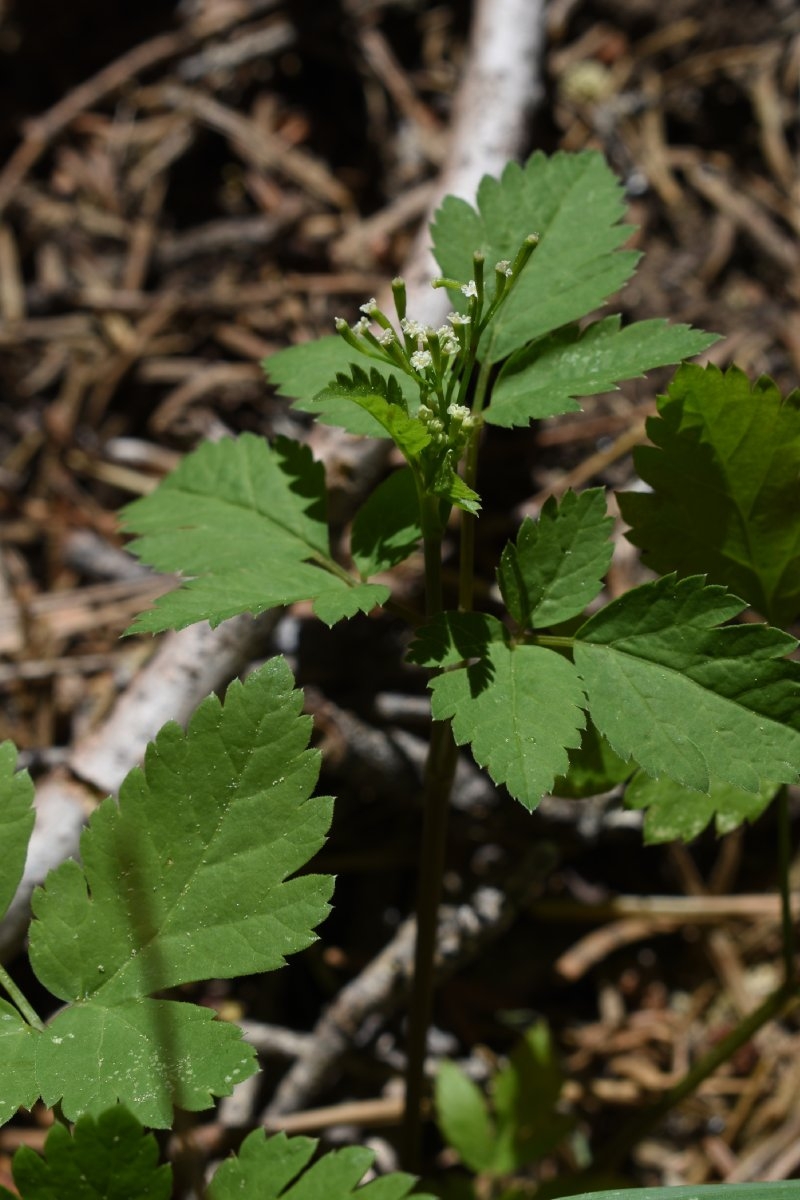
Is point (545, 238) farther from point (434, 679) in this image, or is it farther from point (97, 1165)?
point (97, 1165)

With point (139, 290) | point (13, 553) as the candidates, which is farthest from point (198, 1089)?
point (139, 290)

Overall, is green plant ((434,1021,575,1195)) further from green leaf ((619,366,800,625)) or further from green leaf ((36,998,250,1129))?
green leaf ((619,366,800,625))

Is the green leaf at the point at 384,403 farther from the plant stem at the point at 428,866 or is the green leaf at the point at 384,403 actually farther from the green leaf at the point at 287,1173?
the green leaf at the point at 287,1173

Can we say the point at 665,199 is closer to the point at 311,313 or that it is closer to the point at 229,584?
the point at 311,313

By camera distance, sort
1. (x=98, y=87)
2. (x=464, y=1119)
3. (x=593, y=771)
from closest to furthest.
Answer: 1. (x=593, y=771)
2. (x=464, y=1119)
3. (x=98, y=87)

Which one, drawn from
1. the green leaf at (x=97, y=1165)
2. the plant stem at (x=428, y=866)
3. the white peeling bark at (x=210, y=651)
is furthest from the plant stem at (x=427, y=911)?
the white peeling bark at (x=210, y=651)

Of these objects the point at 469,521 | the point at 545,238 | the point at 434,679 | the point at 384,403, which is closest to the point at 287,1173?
the point at 434,679
